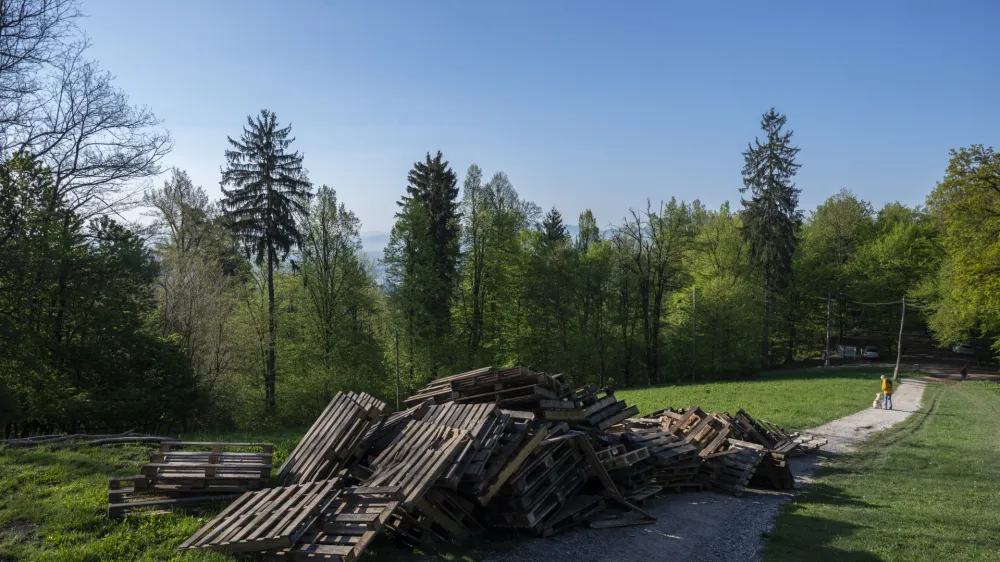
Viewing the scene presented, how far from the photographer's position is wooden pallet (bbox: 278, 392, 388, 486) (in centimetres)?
884

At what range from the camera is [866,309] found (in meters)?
49.4

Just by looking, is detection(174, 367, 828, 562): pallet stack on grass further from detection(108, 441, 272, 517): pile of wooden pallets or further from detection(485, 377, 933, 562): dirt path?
detection(108, 441, 272, 517): pile of wooden pallets

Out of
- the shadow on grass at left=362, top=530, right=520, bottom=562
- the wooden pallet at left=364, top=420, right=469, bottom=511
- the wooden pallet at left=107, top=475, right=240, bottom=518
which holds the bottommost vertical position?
the shadow on grass at left=362, top=530, right=520, bottom=562

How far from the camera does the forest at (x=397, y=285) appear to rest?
1490 cm

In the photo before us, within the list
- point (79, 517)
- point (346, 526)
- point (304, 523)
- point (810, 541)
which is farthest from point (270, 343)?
point (810, 541)

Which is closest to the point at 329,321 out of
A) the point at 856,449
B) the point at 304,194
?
the point at 304,194

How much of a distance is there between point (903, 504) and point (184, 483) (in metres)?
12.9

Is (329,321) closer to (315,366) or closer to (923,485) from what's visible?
(315,366)

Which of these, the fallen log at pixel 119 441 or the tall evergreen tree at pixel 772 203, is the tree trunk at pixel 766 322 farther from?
the fallen log at pixel 119 441

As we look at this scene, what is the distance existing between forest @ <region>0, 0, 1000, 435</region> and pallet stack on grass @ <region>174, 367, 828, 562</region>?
31.5ft

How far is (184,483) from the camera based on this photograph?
8.09 metres

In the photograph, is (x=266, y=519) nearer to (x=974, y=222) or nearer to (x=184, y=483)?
(x=184, y=483)

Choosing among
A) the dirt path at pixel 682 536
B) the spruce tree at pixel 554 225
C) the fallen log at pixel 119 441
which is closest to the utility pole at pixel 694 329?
the spruce tree at pixel 554 225

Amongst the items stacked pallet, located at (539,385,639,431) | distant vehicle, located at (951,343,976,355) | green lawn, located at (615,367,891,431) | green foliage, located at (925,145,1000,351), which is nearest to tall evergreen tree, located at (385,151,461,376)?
green lawn, located at (615,367,891,431)
